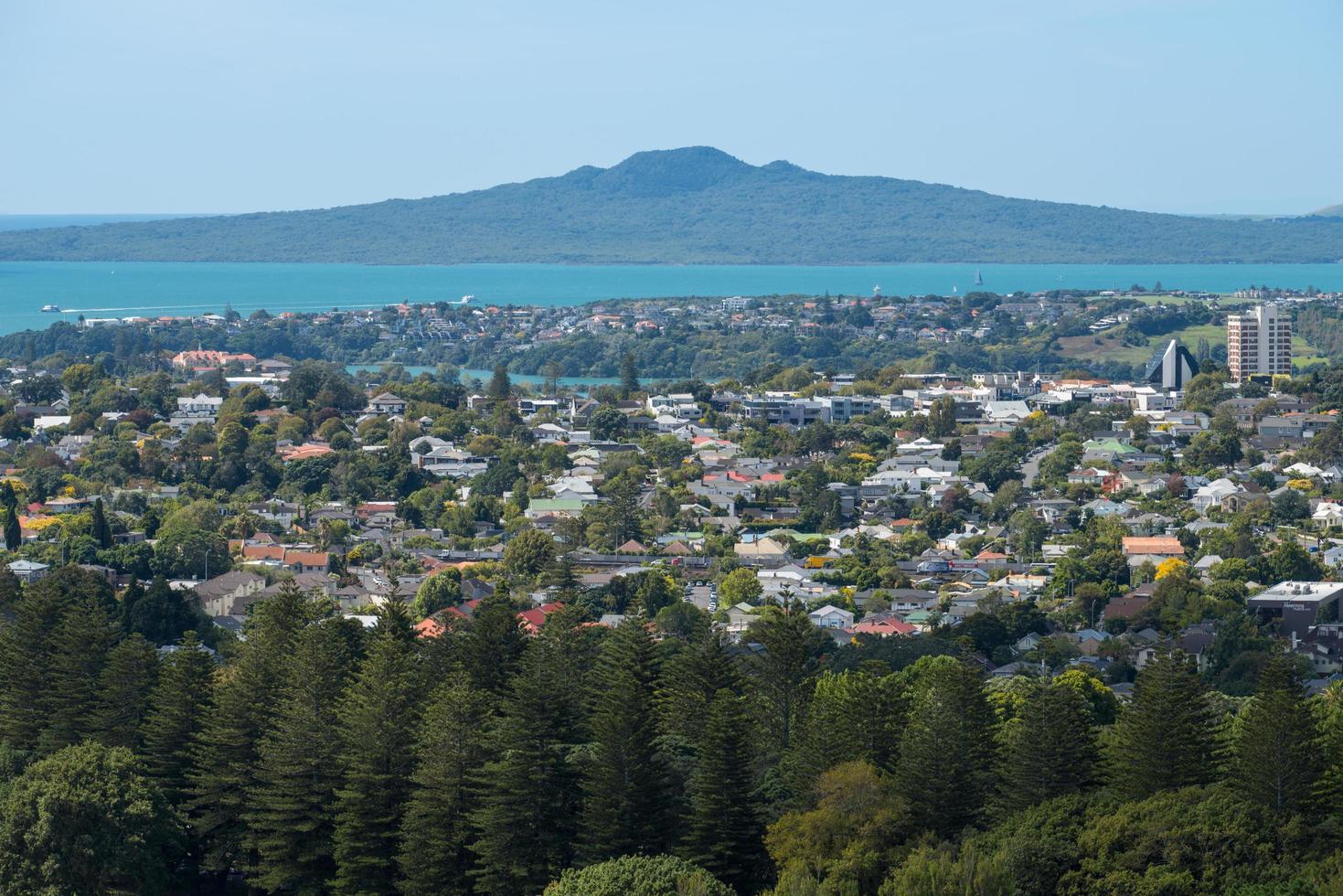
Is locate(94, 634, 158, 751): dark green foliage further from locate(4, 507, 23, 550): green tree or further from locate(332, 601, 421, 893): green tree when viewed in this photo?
locate(4, 507, 23, 550): green tree

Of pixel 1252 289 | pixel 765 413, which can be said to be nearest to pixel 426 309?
pixel 1252 289

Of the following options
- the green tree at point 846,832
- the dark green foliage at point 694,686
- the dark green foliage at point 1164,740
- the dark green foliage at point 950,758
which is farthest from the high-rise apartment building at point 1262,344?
the green tree at point 846,832

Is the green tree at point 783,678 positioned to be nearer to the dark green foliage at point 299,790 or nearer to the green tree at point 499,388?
the dark green foliage at point 299,790

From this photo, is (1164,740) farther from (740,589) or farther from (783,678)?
(740,589)

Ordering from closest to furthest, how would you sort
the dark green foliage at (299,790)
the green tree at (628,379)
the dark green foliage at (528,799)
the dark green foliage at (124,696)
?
the dark green foliage at (528,799)
the dark green foliage at (299,790)
the dark green foliage at (124,696)
the green tree at (628,379)

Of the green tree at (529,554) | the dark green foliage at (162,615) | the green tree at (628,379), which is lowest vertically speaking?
the green tree at (529,554)

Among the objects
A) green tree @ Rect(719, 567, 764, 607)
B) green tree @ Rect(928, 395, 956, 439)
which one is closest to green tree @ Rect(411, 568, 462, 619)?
green tree @ Rect(719, 567, 764, 607)

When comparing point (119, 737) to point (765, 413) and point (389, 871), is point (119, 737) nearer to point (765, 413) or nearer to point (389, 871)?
point (389, 871)
